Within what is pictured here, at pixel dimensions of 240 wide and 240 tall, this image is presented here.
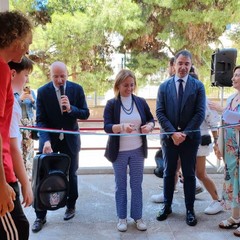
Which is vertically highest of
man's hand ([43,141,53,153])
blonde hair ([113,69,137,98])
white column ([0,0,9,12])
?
white column ([0,0,9,12])

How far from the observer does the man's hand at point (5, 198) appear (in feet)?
4.31

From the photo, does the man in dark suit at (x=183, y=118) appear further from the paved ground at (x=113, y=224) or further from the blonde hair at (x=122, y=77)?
the blonde hair at (x=122, y=77)

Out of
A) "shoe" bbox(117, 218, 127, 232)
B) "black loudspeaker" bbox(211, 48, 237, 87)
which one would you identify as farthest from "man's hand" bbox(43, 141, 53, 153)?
"black loudspeaker" bbox(211, 48, 237, 87)

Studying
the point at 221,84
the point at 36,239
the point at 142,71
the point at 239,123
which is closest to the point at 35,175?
the point at 36,239

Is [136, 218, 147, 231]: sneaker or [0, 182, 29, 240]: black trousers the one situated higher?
[0, 182, 29, 240]: black trousers

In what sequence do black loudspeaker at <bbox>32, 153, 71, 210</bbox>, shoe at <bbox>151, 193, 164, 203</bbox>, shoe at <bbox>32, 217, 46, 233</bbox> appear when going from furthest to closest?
1. shoe at <bbox>151, 193, 164, 203</bbox>
2. shoe at <bbox>32, 217, 46, 233</bbox>
3. black loudspeaker at <bbox>32, 153, 71, 210</bbox>

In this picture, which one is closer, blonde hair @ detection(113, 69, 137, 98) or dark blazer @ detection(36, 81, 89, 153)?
blonde hair @ detection(113, 69, 137, 98)

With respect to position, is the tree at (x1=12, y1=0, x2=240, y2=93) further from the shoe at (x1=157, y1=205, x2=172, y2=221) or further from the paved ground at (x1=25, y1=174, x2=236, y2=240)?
the shoe at (x1=157, y1=205, x2=172, y2=221)

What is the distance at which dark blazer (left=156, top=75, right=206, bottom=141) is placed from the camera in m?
3.04

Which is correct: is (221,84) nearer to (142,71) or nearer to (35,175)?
(35,175)

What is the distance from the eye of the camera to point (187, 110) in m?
3.05

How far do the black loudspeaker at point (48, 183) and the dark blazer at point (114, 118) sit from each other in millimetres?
480

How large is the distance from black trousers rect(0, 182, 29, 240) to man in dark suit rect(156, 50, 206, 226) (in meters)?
1.73

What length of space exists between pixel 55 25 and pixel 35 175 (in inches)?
239
